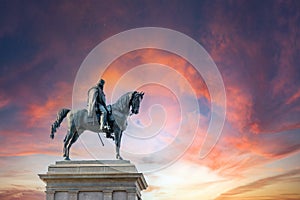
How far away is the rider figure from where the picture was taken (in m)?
26.8

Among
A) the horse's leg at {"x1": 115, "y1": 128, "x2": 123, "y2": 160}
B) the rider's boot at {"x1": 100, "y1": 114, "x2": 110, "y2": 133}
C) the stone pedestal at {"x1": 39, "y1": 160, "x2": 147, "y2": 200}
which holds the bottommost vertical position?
the stone pedestal at {"x1": 39, "y1": 160, "x2": 147, "y2": 200}

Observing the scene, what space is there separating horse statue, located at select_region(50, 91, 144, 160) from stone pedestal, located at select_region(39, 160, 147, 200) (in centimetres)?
118

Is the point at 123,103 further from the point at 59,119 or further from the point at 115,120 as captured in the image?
the point at 59,119

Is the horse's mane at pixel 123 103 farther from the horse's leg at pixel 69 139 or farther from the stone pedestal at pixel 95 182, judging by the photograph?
the stone pedestal at pixel 95 182

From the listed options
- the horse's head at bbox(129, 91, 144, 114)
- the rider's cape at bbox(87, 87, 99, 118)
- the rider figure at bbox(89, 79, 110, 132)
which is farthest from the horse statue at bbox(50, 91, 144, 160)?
the rider figure at bbox(89, 79, 110, 132)

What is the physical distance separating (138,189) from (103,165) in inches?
80.0

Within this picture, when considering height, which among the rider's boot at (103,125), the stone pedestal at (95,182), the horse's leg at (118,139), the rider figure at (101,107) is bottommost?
the stone pedestal at (95,182)

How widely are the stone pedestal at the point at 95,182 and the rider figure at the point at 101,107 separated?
1.84m

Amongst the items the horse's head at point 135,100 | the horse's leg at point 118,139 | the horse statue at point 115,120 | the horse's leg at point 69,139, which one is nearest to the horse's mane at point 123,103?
the horse statue at point 115,120

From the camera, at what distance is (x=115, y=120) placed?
27.2 metres

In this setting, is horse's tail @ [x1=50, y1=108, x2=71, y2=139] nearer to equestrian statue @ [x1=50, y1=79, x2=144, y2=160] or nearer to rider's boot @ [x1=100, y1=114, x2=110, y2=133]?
equestrian statue @ [x1=50, y1=79, x2=144, y2=160]

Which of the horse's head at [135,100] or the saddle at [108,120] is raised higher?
the horse's head at [135,100]

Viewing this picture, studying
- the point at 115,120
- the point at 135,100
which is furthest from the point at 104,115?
the point at 135,100

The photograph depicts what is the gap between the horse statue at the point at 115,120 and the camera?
27.2 metres
